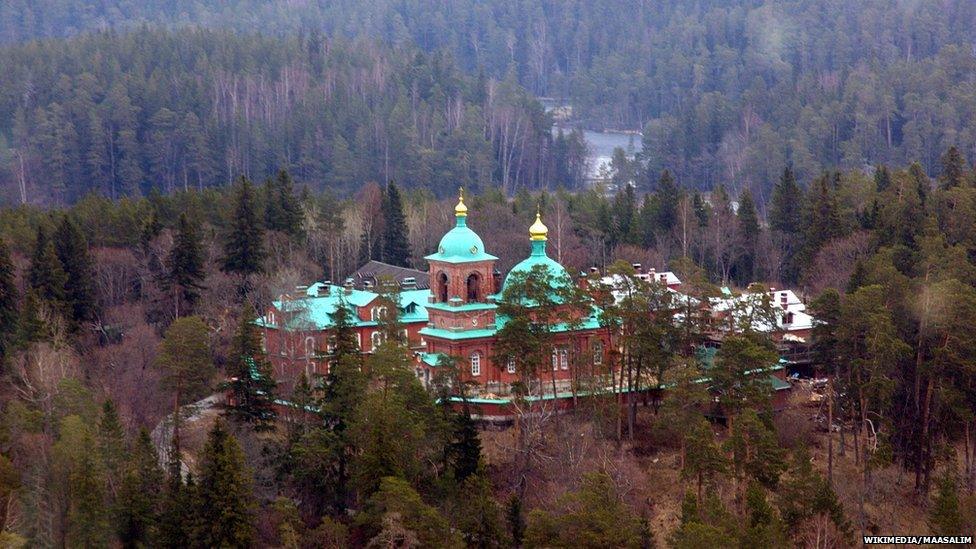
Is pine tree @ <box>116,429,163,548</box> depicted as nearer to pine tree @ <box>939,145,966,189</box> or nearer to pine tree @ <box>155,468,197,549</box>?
pine tree @ <box>155,468,197,549</box>

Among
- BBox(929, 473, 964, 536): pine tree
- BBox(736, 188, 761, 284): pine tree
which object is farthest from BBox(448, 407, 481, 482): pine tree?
BBox(736, 188, 761, 284): pine tree

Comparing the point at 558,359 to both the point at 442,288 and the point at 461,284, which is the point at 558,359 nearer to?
the point at 461,284

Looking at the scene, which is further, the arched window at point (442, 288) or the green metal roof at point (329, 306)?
the green metal roof at point (329, 306)

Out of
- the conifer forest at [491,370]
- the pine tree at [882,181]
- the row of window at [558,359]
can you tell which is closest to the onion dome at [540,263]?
the conifer forest at [491,370]

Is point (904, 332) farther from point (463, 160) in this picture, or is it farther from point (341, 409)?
point (463, 160)

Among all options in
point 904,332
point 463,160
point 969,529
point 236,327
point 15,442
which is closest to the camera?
point 969,529

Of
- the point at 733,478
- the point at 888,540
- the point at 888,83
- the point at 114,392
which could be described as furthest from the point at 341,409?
the point at 888,83

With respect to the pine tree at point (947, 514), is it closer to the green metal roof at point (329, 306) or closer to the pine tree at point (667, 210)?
the green metal roof at point (329, 306)
